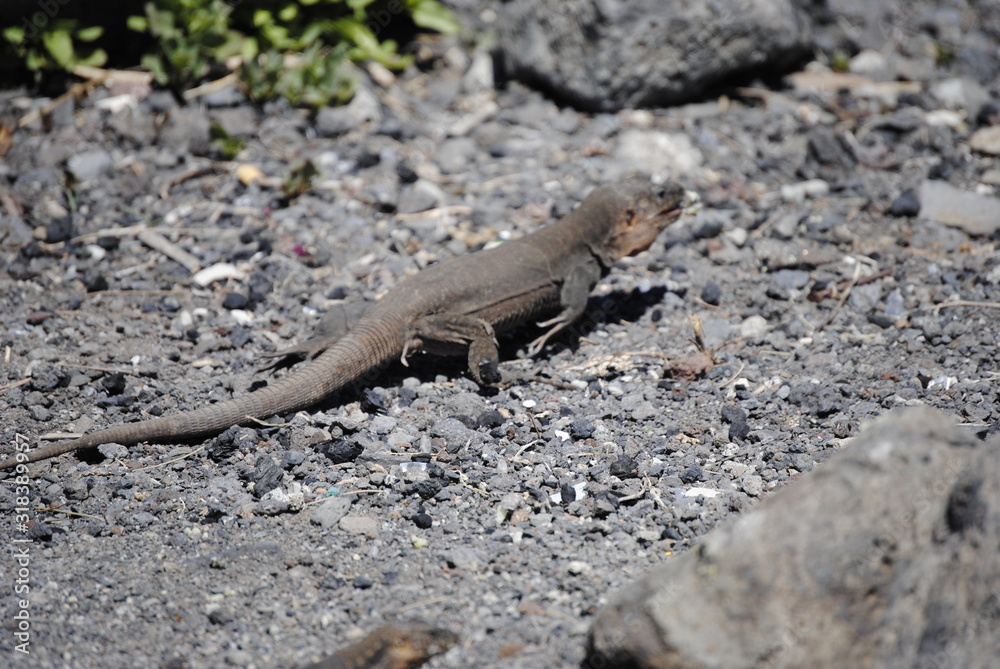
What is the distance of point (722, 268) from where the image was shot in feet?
21.1

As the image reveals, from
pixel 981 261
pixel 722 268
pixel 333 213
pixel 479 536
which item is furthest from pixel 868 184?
pixel 479 536

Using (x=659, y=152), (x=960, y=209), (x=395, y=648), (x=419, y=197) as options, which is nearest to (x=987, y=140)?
(x=960, y=209)

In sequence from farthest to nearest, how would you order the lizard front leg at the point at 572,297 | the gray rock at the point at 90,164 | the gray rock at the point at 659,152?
the gray rock at the point at 659,152, the gray rock at the point at 90,164, the lizard front leg at the point at 572,297

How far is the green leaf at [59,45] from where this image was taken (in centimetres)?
762

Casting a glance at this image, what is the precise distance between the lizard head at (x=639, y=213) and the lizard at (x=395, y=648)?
3341mm

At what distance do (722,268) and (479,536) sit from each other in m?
3.34

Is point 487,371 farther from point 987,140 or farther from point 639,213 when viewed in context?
point 987,140

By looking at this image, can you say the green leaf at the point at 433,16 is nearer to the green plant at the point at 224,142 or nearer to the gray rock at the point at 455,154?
the gray rock at the point at 455,154

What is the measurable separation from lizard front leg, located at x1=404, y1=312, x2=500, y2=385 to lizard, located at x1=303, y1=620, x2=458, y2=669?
210cm

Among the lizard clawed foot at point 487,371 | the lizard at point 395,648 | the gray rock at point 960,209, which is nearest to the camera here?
the lizard at point 395,648

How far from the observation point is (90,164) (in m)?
7.21

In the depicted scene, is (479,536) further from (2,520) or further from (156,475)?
(2,520)

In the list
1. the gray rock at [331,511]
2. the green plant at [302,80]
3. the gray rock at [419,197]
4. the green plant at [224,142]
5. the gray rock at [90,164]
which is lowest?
the gray rock at [331,511]

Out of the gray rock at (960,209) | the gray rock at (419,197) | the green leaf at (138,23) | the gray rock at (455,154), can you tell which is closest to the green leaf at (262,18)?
the green leaf at (138,23)
